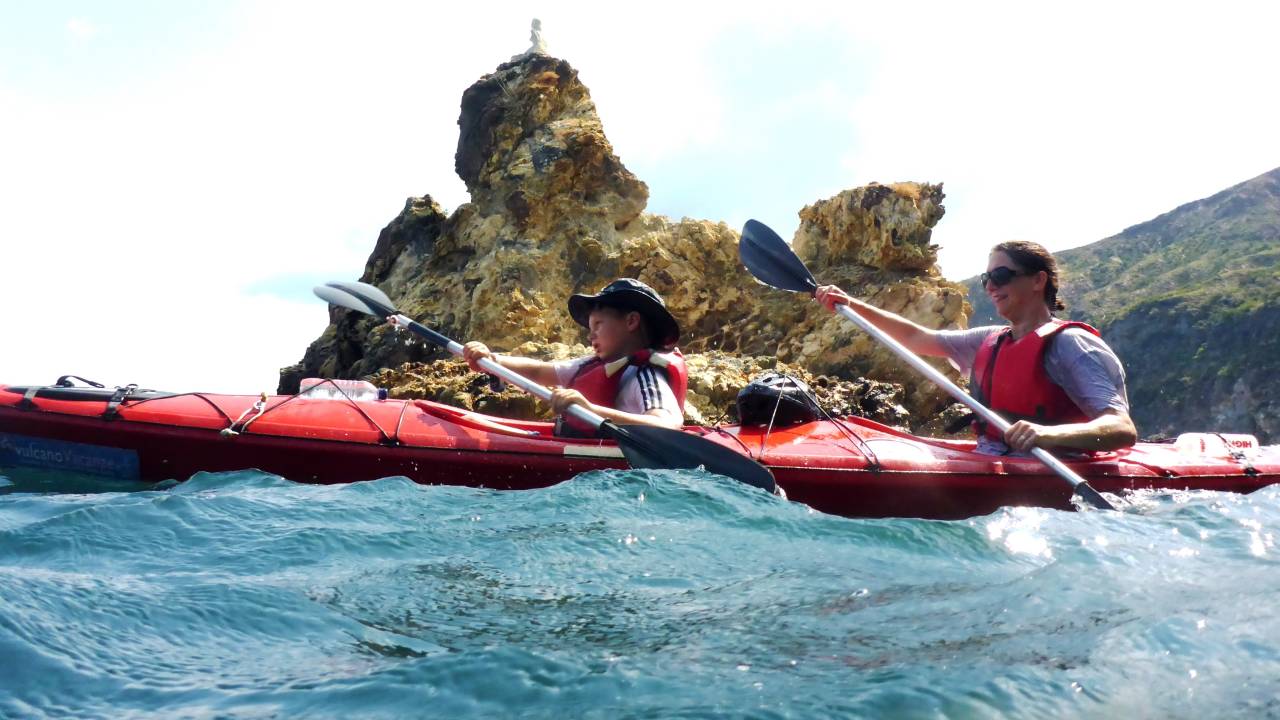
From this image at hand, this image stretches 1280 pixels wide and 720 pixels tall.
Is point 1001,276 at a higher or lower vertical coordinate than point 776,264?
lower

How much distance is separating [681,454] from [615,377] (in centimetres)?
64

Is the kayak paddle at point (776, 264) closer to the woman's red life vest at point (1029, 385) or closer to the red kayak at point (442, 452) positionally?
the woman's red life vest at point (1029, 385)

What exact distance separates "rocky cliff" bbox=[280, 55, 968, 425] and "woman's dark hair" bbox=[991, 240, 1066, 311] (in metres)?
6.12

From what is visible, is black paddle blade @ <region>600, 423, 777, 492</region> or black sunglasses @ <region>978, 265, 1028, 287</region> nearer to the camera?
black paddle blade @ <region>600, 423, 777, 492</region>

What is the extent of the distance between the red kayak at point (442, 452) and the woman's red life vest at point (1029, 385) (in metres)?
0.25

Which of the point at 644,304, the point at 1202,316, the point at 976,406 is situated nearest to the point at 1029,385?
the point at 976,406

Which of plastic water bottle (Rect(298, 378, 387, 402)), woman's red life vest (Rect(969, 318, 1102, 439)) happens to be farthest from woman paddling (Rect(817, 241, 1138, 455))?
plastic water bottle (Rect(298, 378, 387, 402))

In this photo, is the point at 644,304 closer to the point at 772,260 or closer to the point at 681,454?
the point at 681,454

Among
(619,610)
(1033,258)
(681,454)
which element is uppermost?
(1033,258)

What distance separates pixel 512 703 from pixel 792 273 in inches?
191

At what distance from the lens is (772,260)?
6.21m

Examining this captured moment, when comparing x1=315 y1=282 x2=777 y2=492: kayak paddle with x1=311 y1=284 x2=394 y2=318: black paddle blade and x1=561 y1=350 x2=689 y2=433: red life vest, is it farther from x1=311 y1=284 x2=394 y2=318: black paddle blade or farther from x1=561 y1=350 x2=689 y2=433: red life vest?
x1=311 y1=284 x2=394 y2=318: black paddle blade

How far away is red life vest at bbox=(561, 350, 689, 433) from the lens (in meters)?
4.38

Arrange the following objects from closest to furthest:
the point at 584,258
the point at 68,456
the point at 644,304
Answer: the point at 644,304, the point at 68,456, the point at 584,258
